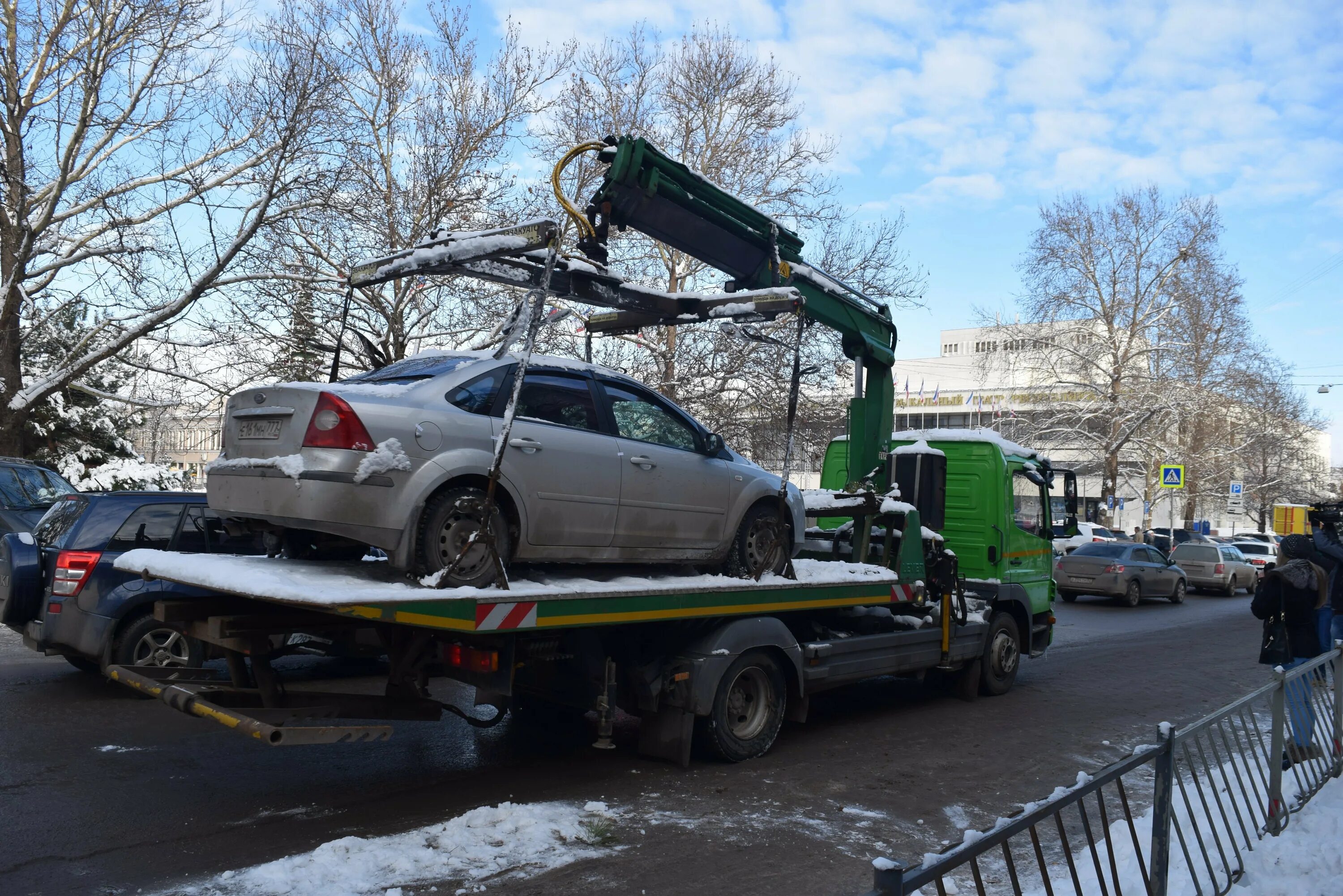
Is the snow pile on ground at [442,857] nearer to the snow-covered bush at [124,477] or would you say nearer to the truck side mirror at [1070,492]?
the truck side mirror at [1070,492]

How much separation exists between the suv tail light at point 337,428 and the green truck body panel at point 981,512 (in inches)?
217

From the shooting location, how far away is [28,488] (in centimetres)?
1198

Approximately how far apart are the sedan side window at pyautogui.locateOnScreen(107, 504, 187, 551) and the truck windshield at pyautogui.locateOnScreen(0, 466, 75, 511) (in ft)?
14.3

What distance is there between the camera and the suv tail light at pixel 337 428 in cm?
501

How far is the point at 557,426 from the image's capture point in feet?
19.6

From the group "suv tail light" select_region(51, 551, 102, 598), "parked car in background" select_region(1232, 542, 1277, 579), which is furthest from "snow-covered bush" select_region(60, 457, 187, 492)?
"parked car in background" select_region(1232, 542, 1277, 579)

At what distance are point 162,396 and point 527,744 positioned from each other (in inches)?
623

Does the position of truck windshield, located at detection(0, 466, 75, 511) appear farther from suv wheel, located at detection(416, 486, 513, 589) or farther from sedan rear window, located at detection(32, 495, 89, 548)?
suv wheel, located at detection(416, 486, 513, 589)

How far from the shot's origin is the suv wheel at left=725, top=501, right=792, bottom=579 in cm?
709

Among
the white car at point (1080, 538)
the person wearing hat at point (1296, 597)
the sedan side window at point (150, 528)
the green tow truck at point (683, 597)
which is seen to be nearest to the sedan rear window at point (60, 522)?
the sedan side window at point (150, 528)

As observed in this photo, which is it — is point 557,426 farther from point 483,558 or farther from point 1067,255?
point 1067,255

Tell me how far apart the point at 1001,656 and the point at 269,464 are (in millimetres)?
7430

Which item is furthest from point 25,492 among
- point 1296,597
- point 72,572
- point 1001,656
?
point 1296,597

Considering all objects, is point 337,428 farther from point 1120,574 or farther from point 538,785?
point 1120,574
